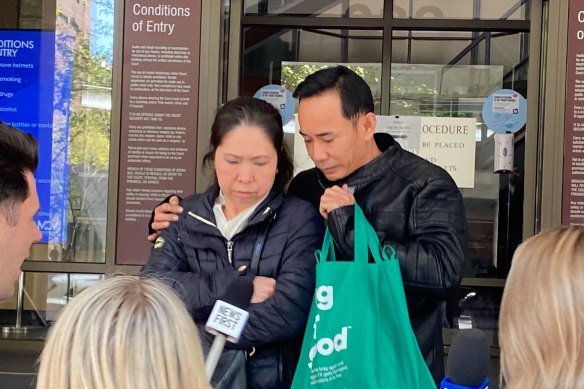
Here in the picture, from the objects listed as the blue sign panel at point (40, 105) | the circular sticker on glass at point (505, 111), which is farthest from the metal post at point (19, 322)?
the circular sticker on glass at point (505, 111)

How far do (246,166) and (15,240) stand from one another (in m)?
0.71

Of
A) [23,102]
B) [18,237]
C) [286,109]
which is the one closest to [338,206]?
[18,237]

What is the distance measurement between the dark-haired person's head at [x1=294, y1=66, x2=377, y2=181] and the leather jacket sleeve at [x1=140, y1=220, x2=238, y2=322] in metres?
0.50

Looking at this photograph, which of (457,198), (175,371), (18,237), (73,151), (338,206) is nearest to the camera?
(175,371)

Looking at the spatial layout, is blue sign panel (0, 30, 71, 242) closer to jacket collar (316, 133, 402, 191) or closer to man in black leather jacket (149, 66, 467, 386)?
man in black leather jacket (149, 66, 467, 386)

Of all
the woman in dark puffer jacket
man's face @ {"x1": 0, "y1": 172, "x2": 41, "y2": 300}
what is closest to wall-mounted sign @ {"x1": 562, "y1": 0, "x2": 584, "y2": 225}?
the woman in dark puffer jacket

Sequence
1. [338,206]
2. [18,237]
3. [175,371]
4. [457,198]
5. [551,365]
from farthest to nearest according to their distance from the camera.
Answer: [457,198] → [338,206] → [18,237] → [551,365] → [175,371]

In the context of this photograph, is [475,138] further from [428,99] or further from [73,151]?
[73,151]

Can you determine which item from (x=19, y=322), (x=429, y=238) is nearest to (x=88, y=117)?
(x=19, y=322)

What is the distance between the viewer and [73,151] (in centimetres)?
607

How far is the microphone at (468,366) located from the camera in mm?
1871

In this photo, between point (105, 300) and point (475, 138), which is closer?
point (105, 300)

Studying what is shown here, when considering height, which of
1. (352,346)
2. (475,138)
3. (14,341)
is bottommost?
(14,341)

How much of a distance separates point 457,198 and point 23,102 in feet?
14.8
